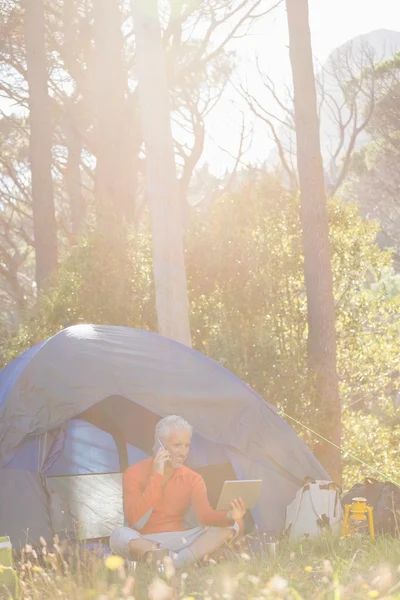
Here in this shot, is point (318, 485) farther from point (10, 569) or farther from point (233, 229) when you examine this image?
point (233, 229)

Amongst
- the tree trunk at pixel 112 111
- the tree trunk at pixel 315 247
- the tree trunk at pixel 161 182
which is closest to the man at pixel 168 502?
the tree trunk at pixel 161 182

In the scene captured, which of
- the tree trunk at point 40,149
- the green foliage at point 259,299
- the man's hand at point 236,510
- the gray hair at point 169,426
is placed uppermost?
the tree trunk at point 40,149

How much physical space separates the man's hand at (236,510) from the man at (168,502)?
0.18 ft

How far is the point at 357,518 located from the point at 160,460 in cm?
125

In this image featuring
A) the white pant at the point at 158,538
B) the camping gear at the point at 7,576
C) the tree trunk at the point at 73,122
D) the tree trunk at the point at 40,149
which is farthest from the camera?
the tree trunk at the point at 73,122

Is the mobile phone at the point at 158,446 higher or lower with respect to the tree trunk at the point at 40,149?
lower

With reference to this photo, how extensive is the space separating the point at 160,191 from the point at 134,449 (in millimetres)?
2663

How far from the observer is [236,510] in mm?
4832

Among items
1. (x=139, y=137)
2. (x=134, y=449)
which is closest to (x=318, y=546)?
(x=134, y=449)

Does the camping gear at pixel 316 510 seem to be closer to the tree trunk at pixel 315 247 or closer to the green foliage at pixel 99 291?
the tree trunk at pixel 315 247

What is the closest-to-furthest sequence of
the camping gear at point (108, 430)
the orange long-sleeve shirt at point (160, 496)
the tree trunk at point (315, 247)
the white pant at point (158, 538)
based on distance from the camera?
1. the white pant at point (158, 538)
2. the orange long-sleeve shirt at point (160, 496)
3. the camping gear at point (108, 430)
4. the tree trunk at point (315, 247)

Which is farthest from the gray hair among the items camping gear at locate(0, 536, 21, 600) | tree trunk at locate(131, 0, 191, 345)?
tree trunk at locate(131, 0, 191, 345)

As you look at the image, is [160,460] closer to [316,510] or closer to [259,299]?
[316,510]

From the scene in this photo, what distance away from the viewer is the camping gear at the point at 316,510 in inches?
223
